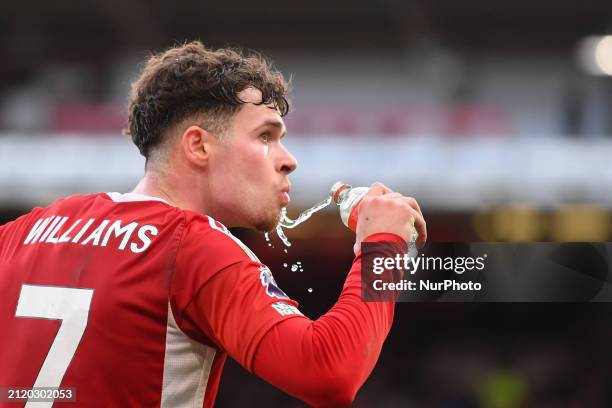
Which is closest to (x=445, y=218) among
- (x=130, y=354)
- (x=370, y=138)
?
(x=370, y=138)

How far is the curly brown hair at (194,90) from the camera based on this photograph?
213 centimetres

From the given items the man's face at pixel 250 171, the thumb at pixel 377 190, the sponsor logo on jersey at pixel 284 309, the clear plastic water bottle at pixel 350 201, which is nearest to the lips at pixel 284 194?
the man's face at pixel 250 171

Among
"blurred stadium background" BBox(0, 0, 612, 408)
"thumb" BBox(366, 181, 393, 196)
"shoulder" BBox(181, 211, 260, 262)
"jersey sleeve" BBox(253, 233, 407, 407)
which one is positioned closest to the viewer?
"jersey sleeve" BBox(253, 233, 407, 407)

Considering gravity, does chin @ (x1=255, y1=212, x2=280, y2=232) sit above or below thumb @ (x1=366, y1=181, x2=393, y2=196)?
below

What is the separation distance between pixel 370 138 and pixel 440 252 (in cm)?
701

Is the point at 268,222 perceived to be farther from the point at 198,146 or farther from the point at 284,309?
the point at 284,309

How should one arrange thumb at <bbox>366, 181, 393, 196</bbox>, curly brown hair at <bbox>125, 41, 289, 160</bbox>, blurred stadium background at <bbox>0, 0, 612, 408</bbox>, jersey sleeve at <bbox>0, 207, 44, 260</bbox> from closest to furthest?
thumb at <bbox>366, 181, 393, 196</bbox>
jersey sleeve at <bbox>0, 207, 44, 260</bbox>
curly brown hair at <bbox>125, 41, 289, 160</bbox>
blurred stadium background at <bbox>0, 0, 612, 408</bbox>

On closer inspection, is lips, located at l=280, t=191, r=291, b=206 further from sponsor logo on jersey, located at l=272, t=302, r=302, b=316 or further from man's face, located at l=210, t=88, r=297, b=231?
sponsor logo on jersey, located at l=272, t=302, r=302, b=316

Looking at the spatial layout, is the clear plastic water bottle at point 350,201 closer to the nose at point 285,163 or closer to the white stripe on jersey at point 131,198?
the nose at point 285,163

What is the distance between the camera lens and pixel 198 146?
2.10 m

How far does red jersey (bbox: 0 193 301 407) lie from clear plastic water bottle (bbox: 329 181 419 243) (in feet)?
1.00

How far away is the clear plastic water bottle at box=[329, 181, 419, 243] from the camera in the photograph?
198 centimetres

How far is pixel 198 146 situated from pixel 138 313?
0.51 metres

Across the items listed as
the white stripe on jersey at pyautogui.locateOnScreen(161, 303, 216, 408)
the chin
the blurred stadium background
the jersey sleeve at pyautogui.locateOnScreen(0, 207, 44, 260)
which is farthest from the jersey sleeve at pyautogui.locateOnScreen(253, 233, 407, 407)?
the blurred stadium background
